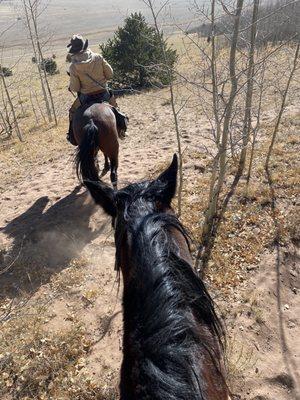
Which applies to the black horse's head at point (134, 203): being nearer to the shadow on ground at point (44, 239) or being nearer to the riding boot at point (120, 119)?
the shadow on ground at point (44, 239)

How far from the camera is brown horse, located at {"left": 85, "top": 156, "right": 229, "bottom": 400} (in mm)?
1540

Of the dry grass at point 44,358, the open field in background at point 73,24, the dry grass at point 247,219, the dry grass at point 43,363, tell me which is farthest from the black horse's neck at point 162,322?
the open field in background at point 73,24

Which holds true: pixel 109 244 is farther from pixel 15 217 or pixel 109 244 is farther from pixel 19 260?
pixel 15 217

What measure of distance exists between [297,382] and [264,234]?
227cm

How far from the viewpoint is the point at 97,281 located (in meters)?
4.89

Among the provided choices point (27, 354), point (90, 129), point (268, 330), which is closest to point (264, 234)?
point (268, 330)

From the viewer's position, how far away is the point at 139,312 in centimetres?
179

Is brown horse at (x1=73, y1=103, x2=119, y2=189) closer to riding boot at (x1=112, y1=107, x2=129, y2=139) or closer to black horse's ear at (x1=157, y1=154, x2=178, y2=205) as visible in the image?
riding boot at (x1=112, y1=107, x2=129, y2=139)

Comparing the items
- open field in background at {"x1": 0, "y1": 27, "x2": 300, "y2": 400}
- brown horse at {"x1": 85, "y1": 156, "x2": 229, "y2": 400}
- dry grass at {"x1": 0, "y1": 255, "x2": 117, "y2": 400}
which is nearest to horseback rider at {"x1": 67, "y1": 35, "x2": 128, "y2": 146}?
open field in background at {"x1": 0, "y1": 27, "x2": 300, "y2": 400}

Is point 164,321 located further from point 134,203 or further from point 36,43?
point 36,43

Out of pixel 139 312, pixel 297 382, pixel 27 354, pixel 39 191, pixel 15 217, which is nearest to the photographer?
pixel 139 312

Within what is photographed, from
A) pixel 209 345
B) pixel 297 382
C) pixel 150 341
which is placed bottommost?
pixel 297 382

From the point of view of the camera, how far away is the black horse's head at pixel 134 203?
2240 millimetres

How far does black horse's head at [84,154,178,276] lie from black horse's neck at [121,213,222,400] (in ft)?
0.48
